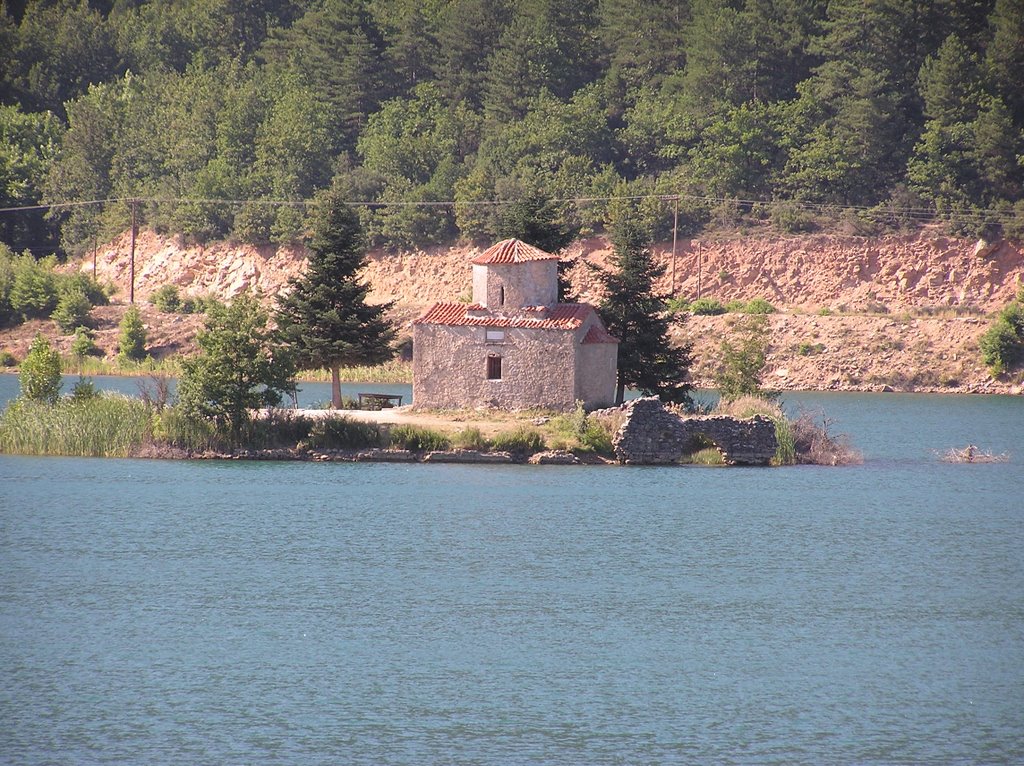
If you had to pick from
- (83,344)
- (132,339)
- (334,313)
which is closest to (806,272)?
(132,339)

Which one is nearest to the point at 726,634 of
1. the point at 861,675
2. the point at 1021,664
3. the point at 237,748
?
the point at 861,675

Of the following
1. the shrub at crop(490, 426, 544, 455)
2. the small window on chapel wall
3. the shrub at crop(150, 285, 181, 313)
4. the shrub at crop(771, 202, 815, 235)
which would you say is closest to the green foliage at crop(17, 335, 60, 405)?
the small window on chapel wall

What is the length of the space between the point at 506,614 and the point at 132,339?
61.4 metres

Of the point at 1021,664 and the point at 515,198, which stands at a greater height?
the point at 515,198

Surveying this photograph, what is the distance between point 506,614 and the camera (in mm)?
30312

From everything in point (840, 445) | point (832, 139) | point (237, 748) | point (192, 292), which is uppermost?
point (832, 139)

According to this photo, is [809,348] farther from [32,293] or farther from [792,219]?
[32,293]

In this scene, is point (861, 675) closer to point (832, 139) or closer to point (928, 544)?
point (928, 544)

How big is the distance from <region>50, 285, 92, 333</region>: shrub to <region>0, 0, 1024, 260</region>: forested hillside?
1558cm

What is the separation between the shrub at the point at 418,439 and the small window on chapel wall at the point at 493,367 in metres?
3.40

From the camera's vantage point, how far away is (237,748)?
72.3 feet

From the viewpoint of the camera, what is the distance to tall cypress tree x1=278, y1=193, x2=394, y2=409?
173 ft

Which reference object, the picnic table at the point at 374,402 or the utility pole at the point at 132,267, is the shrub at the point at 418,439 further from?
the utility pole at the point at 132,267

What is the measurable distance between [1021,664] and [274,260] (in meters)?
81.5
